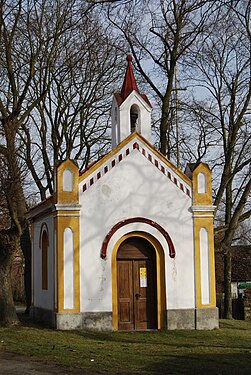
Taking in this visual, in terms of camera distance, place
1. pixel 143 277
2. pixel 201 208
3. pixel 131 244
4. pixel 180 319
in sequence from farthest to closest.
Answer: pixel 201 208 → pixel 131 244 → pixel 143 277 → pixel 180 319

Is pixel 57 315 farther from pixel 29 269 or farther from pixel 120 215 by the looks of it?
pixel 29 269

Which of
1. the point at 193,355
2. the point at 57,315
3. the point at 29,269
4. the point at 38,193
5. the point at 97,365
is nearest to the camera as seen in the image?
the point at 97,365

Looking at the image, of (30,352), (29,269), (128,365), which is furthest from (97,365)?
(29,269)

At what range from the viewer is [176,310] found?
65.5ft

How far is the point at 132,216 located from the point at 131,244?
38.4 inches

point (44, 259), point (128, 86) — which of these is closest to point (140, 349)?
point (44, 259)

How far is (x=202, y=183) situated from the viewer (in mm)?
20953

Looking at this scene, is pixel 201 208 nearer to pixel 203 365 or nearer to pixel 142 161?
pixel 142 161

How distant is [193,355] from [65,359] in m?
3.05

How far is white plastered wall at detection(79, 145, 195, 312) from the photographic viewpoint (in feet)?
64.1

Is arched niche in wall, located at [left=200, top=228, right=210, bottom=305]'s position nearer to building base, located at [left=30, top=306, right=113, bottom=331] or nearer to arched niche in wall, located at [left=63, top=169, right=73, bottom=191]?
building base, located at [left=30, top=306, right=113, bottom=331]

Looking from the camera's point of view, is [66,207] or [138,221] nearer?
[66,207]

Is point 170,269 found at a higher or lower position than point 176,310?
higher

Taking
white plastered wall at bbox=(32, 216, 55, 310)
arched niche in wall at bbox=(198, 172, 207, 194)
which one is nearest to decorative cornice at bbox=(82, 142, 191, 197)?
arched niche in wall at bbox=(198, 172, 207, 194)
